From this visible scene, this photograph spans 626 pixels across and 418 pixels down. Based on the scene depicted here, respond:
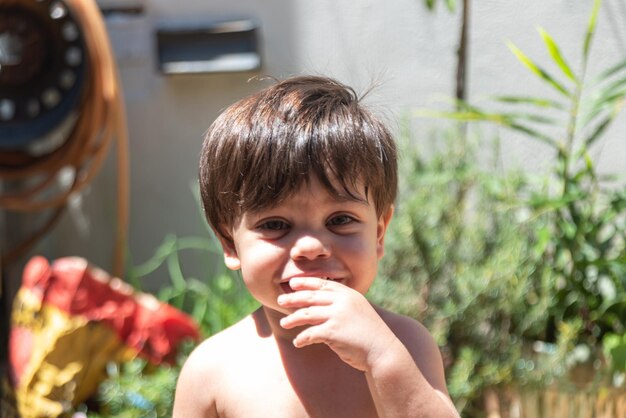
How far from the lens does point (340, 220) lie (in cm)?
154

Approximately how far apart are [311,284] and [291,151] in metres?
0.20

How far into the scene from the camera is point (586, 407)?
279 centimetres

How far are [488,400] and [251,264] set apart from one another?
58.9 inches

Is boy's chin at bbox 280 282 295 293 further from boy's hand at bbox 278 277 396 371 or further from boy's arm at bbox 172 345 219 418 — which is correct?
boy's arm at bbox 172 345 219 418

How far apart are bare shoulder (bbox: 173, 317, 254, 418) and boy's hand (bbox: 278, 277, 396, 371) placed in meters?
0.27

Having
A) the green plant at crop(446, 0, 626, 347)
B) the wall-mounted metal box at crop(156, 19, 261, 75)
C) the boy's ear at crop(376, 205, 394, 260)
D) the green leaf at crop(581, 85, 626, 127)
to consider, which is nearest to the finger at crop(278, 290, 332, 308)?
the boy's ear at crop(376, 205, 394, 260)

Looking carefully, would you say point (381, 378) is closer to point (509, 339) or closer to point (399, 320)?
point (399, 320)

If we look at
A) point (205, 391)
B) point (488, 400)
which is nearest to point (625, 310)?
point (488, 400)

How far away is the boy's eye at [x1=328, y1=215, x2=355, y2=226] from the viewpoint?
1536 millimetres

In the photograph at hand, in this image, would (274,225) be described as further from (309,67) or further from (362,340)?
(309,67)

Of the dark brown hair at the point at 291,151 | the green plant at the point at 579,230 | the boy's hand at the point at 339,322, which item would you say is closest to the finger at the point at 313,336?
the boy's hand at the point at 339,322

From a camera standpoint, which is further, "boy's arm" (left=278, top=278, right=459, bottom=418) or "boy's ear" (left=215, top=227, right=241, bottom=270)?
"boy's ear" (left=215, top=227, right=241, bottom=270)

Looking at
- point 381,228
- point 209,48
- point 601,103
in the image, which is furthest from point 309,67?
point 381,228

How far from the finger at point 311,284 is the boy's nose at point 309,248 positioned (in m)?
0.03
